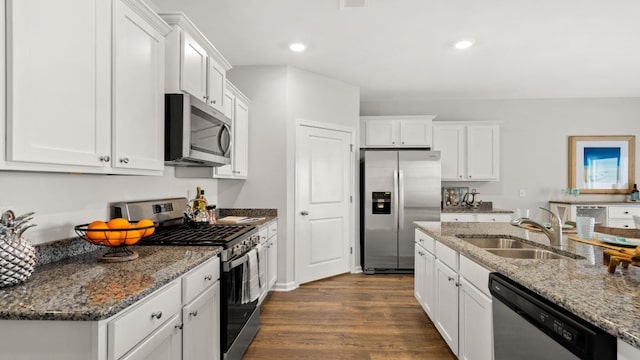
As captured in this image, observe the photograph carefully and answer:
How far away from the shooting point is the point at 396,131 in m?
4.99

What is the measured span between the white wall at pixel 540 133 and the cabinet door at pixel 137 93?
4.73m

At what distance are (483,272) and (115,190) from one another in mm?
2131

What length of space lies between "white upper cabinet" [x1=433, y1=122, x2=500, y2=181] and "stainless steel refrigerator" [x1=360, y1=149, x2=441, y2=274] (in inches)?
26.2

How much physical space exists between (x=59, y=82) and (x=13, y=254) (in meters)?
0.60

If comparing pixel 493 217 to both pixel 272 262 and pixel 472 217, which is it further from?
pixel 272 262

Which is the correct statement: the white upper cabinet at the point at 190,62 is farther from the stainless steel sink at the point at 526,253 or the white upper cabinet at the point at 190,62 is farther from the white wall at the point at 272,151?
the stainless steel sink at the point at 526,253

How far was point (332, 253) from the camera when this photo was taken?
4.32 meters

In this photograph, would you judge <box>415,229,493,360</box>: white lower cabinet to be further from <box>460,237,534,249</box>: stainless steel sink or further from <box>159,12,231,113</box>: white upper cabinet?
<box>159,12,231,113</box>: white upper cabinet

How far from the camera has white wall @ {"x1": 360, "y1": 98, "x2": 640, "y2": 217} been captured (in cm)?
536

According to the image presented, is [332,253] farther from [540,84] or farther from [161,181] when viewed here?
[540,84]

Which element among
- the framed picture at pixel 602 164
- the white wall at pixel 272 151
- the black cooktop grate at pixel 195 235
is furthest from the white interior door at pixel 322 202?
the framed picture at pixel 602 164

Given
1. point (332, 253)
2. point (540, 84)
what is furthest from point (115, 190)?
point (540, 84)

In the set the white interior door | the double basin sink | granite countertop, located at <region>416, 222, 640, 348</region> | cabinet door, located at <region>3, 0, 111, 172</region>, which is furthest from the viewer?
the white interior door

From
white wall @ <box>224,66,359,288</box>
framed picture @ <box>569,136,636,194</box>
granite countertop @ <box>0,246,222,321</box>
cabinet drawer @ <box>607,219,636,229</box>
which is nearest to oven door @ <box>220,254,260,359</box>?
granite countertop @ <box>0,246,222,321</box>
